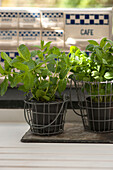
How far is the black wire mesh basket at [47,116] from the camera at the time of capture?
0.80 meters

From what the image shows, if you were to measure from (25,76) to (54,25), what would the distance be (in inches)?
42.5

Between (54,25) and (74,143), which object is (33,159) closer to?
(74,143)

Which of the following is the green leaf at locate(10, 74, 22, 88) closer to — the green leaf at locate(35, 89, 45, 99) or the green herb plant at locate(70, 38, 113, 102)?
the green leaf at locate(35, 89, 45, 99)

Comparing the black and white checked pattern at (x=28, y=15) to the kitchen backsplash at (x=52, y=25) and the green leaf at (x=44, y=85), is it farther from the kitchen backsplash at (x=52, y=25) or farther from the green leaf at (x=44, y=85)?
the green leaf at (x=44, y=85)

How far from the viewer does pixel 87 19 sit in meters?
1.76

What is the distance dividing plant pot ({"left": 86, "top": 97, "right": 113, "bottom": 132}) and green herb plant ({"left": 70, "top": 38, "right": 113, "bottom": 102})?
→ 20mm

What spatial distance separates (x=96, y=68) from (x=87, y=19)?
1.01 metres

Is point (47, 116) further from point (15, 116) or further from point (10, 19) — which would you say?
point (10, 19)

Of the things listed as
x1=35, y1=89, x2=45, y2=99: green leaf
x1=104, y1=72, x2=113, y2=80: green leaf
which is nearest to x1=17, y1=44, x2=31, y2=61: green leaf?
x1=35, y1=89, x2=45, y2=99: green leaf

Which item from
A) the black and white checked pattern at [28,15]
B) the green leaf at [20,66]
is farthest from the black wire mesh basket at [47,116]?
the black and white checked pattern at [28,15]

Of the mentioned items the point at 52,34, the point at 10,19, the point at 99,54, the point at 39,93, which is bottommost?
the point at 39,93

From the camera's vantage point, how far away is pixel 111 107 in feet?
2.69

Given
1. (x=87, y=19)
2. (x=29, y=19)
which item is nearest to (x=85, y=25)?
(x=87, y=19)

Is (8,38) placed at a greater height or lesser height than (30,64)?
greater
